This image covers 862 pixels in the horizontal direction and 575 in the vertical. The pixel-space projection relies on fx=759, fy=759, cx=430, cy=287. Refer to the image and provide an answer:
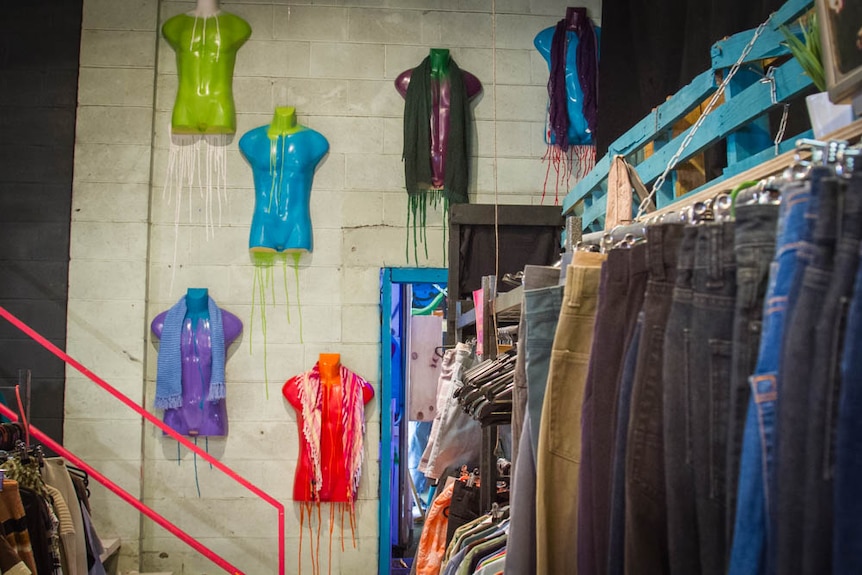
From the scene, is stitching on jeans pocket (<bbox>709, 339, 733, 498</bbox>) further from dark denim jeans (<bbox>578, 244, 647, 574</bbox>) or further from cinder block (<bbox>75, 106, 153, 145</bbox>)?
cinder block (<bbox>75, 106, 153, 145</bbox>)

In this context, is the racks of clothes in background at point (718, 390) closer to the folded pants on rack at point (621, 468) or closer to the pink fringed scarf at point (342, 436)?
the folded pants on rack at point (621, 468)

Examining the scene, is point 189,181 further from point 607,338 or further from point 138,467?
point 607,338

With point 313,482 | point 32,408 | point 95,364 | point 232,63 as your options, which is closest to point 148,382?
point 95,364

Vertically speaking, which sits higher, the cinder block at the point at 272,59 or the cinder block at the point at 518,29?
the cinder block at the point at 518,29

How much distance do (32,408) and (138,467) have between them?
2.25ft

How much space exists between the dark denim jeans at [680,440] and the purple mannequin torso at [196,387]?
3790 millimetres

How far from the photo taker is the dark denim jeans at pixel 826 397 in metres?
0.65

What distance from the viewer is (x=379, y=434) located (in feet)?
14.8

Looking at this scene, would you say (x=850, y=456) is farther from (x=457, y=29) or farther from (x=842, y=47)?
(x=457, y=29)

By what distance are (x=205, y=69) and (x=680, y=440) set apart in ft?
13.7

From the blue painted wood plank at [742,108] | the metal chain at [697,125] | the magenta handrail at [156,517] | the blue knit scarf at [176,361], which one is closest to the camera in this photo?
the metal chain at [697,125]

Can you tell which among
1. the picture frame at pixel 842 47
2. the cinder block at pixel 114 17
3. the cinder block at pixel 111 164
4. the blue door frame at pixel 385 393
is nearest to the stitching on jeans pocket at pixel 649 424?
the picture frame at pixel 842 47

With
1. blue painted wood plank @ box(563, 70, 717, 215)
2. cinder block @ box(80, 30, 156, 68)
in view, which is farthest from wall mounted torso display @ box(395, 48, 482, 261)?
cinder block @ box(80, 30, 156, 68)

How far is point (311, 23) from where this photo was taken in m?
4.61
